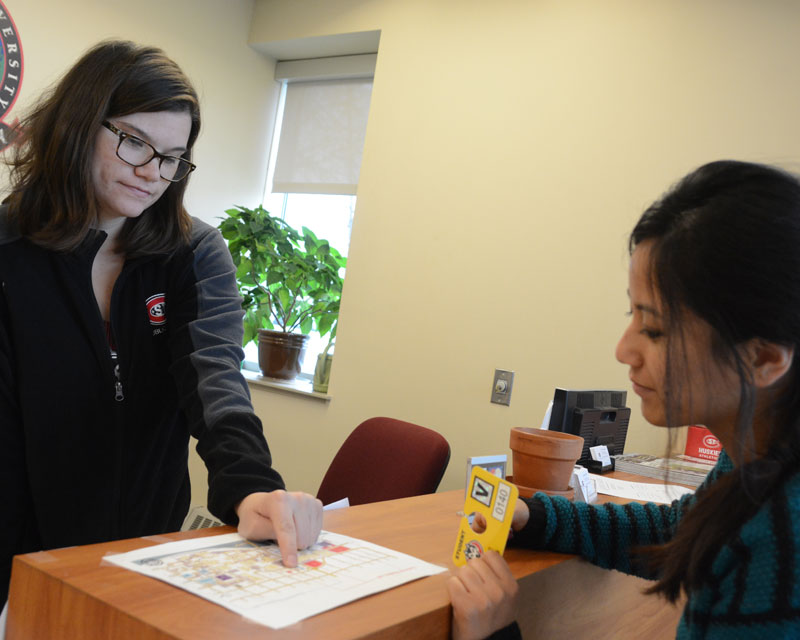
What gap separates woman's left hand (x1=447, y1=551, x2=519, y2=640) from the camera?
86cm

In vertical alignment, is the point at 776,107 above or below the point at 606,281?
above

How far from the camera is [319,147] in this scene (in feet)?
13.6

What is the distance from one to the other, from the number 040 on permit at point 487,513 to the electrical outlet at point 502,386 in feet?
6.65

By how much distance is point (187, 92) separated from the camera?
138cm

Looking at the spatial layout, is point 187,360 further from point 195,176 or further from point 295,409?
point 195,176

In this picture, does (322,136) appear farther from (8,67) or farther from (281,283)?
(8,67)

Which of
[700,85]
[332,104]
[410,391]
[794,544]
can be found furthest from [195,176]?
[794,544]

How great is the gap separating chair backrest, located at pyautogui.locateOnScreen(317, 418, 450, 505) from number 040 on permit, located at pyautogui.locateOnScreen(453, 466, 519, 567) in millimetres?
1015

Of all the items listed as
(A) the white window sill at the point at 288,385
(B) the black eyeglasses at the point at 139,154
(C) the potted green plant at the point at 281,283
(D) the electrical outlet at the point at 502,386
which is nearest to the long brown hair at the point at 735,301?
(B) the black eyeglasses at the point at 139,154

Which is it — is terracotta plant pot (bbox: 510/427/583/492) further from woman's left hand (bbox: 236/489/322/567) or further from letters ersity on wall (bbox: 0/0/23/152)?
letters ersity on wall (bbox: 0/0/23/152)

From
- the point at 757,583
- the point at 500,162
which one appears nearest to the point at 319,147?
the point at 500,162

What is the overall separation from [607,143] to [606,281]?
573mm

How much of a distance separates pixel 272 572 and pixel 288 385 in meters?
2.86

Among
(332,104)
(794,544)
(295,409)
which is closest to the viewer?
(794,544)
